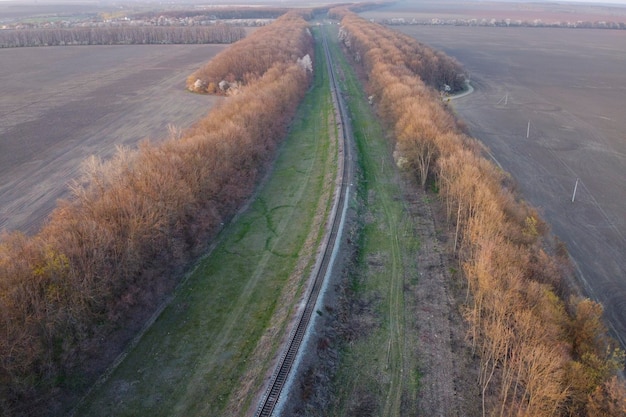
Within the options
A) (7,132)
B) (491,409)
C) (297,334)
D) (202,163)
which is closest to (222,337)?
(297,334)

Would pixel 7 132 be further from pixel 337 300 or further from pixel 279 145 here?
pixel 337 300

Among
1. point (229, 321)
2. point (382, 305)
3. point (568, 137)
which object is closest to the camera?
point (229, 321)

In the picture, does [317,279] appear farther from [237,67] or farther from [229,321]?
[237,67]

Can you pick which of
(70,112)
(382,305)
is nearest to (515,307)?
(382,305)

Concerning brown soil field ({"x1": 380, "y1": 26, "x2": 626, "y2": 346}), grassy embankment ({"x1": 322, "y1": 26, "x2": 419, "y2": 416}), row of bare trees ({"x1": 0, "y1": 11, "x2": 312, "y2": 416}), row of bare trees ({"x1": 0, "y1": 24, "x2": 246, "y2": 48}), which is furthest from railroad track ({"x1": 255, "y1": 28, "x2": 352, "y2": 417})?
row of bare trees ({"x1": 0, "y1": 24, "x2": 246, "y2": 48})

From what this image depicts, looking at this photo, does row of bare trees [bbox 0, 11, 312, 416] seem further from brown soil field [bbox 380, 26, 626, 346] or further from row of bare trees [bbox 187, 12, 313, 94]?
row of bare trees [bbox 187, 12, 313, 94]

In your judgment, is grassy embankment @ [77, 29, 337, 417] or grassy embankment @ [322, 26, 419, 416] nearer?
grassy embankment @ [77, 29, 337, 417]

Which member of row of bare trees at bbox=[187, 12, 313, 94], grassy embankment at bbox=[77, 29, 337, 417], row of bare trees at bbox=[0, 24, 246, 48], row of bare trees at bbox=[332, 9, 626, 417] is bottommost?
grassy embankment at bbox=[77, 29, 337, 417]

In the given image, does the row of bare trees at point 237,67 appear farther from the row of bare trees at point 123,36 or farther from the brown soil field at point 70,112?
the row of bare trees at point 123,36
